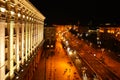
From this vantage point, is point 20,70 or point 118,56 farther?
point 118,56

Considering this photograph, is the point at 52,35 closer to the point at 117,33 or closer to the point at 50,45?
the point at 50,45

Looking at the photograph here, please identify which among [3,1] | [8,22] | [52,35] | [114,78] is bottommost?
[114,78]

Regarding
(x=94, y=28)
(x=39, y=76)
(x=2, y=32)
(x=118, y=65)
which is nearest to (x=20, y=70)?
(x=2, y=32)

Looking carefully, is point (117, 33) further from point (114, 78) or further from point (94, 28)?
point (114, 78)

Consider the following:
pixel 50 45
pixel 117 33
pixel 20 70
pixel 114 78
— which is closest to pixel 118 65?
pixel 114 78

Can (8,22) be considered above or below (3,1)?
below

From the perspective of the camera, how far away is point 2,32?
1558cm

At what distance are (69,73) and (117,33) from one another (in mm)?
60869

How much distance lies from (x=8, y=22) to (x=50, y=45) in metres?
54.3

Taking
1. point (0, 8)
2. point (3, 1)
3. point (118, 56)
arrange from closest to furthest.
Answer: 1. point (0, 8)
2. point (3, 1)
3. point (118, 56)

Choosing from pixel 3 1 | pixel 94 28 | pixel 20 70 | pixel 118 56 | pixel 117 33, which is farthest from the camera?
pixel 94 28

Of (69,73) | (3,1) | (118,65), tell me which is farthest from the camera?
(118,65)

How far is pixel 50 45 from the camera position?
72.1 metres

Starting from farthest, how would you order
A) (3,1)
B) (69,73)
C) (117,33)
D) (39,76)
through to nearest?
(117,33)
(69,73)
(39,76)
(3,1)
